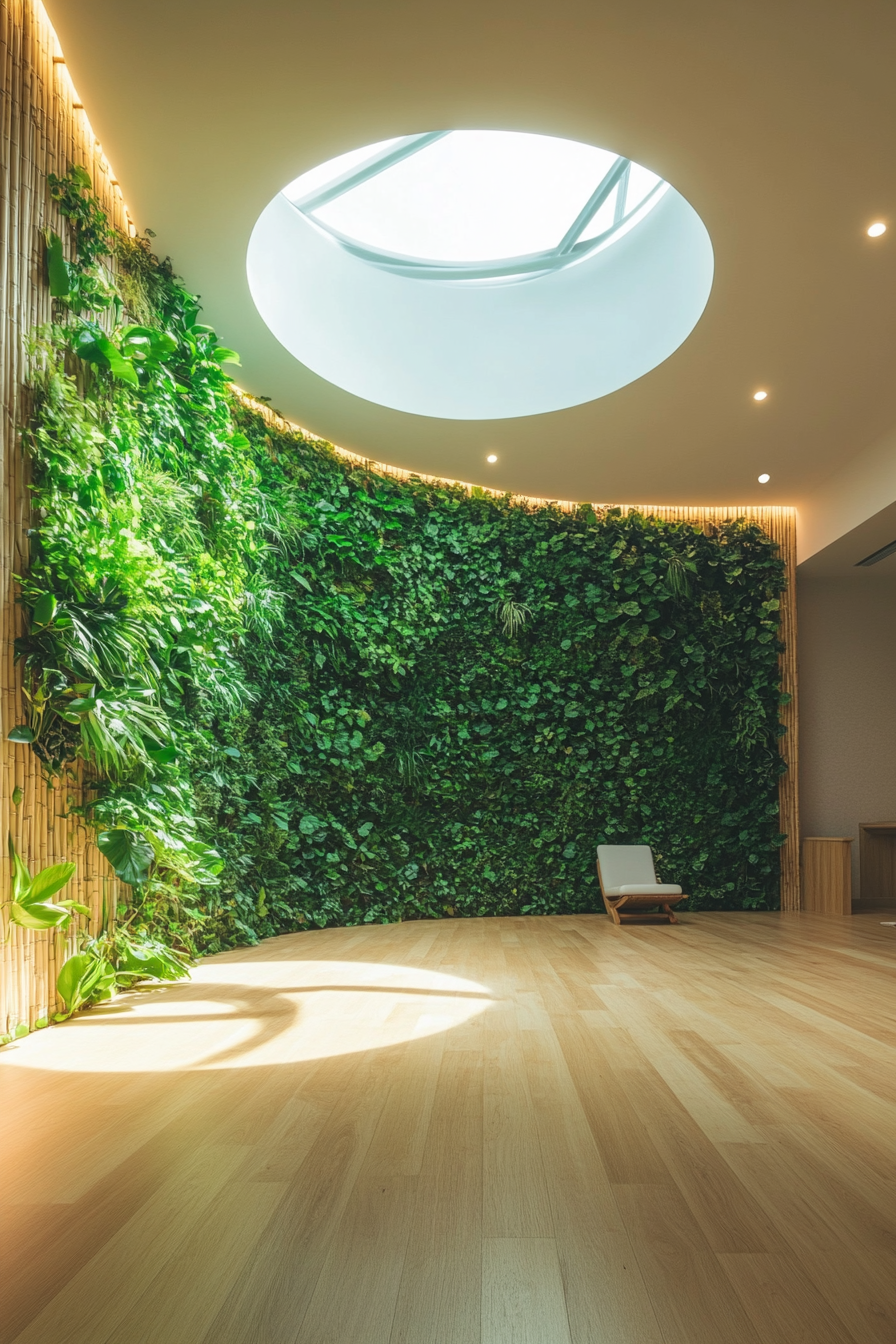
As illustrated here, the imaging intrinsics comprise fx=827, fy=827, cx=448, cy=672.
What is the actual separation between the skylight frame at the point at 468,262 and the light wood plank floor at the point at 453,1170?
181 inches

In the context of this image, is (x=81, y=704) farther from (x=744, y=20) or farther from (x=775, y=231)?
(x=775, y=231)

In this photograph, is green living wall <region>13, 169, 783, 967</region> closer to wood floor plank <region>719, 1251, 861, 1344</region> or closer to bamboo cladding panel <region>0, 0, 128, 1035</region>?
bamboo cladding panel <region>0, 0, 128, 1035</region>

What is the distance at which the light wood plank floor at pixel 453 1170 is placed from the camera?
1364 millimetres

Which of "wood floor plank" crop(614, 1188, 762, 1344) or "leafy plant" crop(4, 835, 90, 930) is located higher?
"leafy plant" crop(4, 835, 90, 930)


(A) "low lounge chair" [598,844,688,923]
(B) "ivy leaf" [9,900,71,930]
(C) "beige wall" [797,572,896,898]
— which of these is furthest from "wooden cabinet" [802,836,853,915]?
(B) "ivy leaf" [9,900,71,930]

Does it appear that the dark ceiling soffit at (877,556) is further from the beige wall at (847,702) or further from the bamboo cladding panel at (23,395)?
the bamboo cladding panel at (23,395)

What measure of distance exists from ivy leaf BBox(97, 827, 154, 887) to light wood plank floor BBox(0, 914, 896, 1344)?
56cm

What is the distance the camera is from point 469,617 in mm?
7066

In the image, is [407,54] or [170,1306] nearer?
[170,1306]

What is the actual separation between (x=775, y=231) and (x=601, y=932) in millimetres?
4467

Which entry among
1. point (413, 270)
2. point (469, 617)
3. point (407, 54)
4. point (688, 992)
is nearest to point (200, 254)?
point (407, 54)

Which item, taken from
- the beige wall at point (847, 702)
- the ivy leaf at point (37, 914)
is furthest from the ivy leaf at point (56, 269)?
the beige wall at point (847, 702)

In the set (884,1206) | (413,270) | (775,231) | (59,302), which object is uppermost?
(413,270)

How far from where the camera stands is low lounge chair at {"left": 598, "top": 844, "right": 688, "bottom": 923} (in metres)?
6.32
